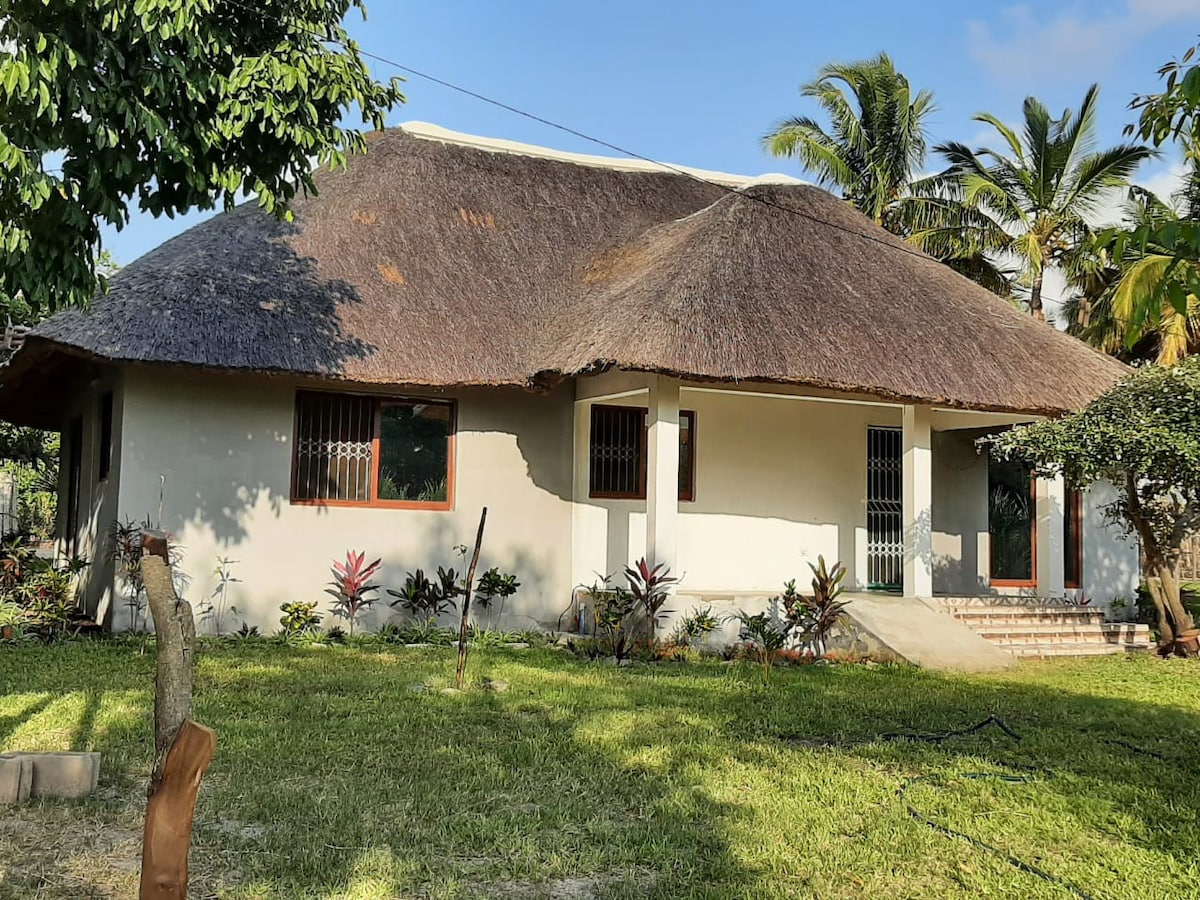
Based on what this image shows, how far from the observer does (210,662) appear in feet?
26.6

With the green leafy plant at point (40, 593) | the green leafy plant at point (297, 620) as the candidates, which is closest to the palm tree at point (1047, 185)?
the green leafy plant at point (297, 620)

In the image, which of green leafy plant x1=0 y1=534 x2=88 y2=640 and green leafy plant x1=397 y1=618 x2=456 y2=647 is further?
green leafy plant x1=397 y1=618 x2=456 y2=647

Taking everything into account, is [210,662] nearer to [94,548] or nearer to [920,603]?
[94,548]

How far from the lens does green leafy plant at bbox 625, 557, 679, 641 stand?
934 cm

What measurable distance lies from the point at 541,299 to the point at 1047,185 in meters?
11.4

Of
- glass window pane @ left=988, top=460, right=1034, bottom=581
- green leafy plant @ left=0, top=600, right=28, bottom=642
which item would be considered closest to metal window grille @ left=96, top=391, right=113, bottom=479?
green leafy plant @ left=0, top=600, right=28, bottom=642

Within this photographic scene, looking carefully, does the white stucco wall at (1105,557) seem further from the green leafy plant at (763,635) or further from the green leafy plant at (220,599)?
the green leafy plant at (220,599)

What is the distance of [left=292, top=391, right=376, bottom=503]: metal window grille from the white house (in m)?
0.02

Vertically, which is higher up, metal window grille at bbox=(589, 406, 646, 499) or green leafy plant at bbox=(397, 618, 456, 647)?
metal window grille at bbox=(589, 406, 646, 499)

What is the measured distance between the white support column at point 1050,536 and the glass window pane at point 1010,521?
1.31 m

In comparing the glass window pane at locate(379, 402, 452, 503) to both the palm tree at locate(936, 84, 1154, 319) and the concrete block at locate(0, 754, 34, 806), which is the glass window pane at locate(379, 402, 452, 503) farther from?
the palm tree at locate(936, 84, 1154, 319)

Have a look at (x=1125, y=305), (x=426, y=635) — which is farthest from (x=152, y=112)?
(x=1125, y=305)

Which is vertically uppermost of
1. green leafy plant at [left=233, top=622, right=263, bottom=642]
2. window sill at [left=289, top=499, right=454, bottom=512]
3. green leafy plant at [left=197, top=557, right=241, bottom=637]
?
window sill at [left=289, top=499, right=454, bottom=512]

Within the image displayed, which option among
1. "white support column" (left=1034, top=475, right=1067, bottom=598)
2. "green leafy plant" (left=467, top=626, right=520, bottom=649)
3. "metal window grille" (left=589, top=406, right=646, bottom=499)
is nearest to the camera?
"green leafy plant" (left=467, top=626, right=520, bottom=649)
